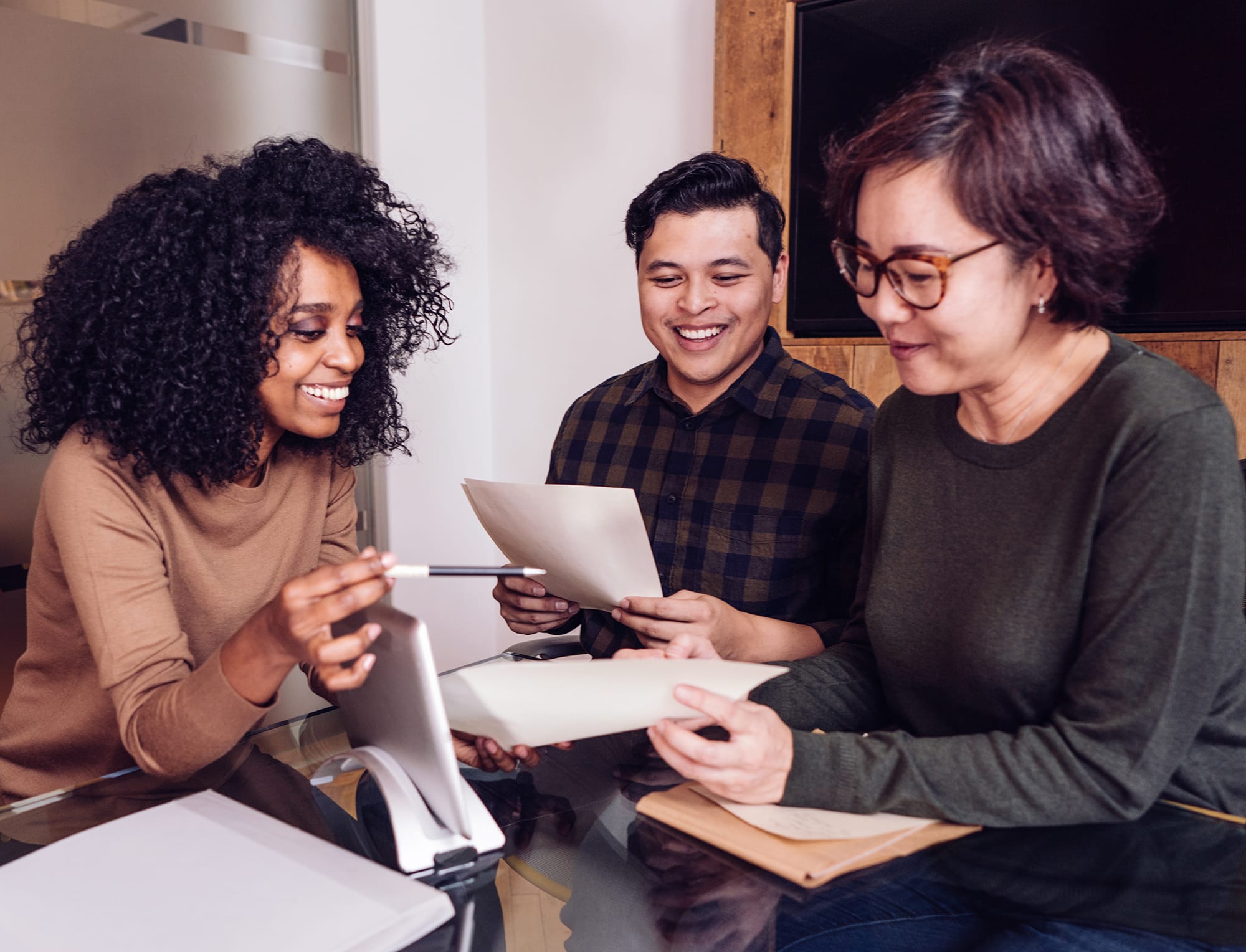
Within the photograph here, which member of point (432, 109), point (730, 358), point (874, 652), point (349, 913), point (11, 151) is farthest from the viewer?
point (432, 109)

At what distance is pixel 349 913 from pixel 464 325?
2.66 m

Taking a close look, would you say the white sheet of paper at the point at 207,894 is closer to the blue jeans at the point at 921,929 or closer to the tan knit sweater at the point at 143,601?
the tan knit sweater at the point at 143,601

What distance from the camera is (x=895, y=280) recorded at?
1021 mm

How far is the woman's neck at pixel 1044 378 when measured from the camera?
3.35ft

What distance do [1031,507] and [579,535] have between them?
55 cm

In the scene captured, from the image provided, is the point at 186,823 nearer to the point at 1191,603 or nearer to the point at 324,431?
the point at 324,431

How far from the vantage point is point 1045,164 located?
3.08 ft

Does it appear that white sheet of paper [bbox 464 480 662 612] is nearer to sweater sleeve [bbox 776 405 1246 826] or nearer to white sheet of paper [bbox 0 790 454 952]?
sweater sleeve [bbox 776 405 1246 826]

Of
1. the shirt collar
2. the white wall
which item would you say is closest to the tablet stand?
the shirt collar

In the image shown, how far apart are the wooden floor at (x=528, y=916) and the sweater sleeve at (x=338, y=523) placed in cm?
78

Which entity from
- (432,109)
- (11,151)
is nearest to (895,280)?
(11,151)

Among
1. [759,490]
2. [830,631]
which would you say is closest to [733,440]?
[759,490]

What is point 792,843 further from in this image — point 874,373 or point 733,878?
point 874,373

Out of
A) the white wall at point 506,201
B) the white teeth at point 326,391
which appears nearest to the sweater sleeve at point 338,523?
the white teeth at point 326,391
